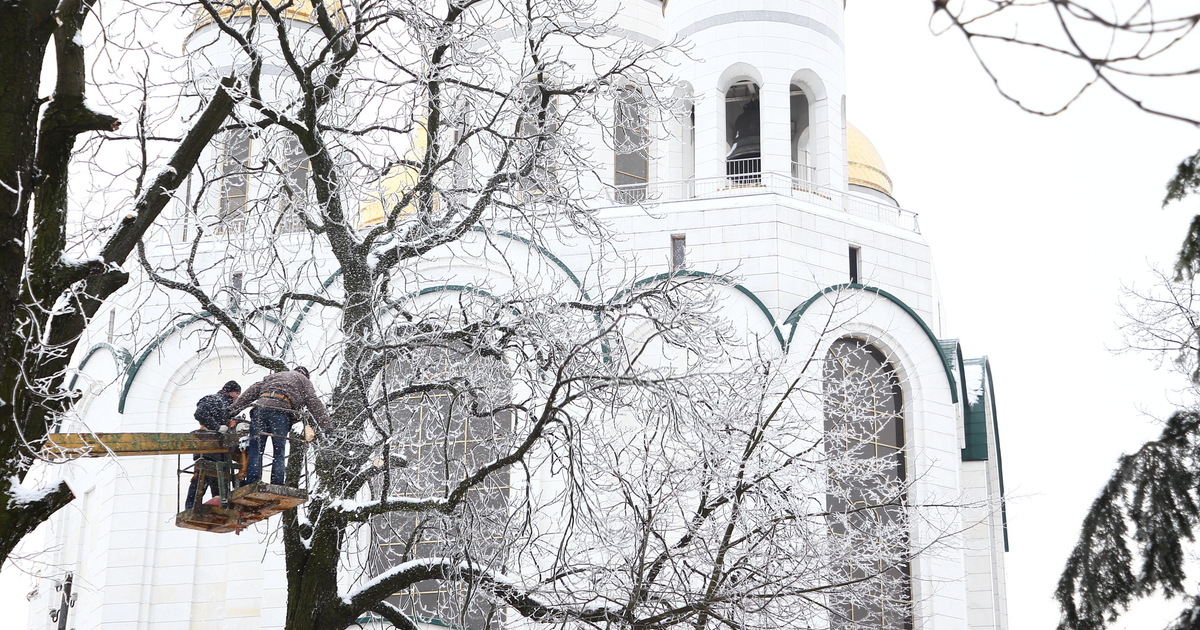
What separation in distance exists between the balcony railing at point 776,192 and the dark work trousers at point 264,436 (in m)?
13.7

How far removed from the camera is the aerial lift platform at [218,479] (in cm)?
1087

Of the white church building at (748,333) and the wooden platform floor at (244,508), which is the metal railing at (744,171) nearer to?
the white church building at (748,333)

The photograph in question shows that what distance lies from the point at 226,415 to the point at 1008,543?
19977 mm

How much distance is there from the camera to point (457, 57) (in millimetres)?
12648

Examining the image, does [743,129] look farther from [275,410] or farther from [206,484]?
[275,410]

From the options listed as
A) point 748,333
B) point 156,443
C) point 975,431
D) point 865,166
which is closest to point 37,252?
point 156,443

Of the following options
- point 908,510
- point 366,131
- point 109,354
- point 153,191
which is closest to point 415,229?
point 366,131

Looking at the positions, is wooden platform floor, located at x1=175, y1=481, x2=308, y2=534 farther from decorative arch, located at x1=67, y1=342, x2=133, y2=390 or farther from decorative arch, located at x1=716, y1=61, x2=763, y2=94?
decorative arch, located at x1=716, y1=61, x2=763, y2=94

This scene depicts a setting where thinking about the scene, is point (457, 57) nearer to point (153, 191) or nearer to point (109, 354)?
point (153, 191)

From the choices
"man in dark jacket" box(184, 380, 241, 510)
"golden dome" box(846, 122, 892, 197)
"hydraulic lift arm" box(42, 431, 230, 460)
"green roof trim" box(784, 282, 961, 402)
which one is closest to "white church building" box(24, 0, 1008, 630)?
"green roof trim" box(784, 282, 961, 402)

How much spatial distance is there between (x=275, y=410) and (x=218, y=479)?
0.75 metres

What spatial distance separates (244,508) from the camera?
1135 cm

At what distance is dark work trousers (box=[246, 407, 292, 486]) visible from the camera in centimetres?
1103

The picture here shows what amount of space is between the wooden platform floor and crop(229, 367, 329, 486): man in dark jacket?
0.12m
